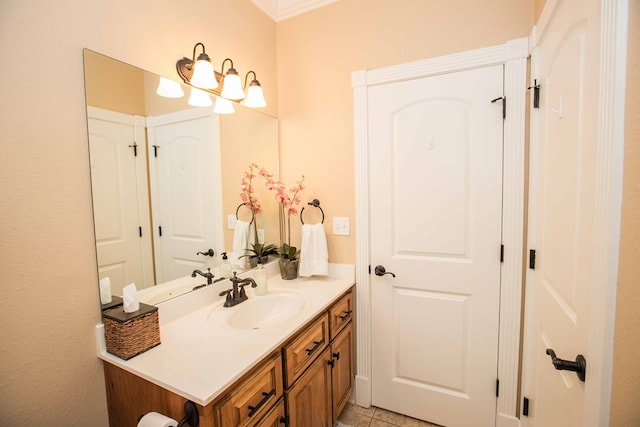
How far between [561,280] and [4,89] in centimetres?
190

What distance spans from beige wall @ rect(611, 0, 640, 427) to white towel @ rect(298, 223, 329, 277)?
4.57 ft

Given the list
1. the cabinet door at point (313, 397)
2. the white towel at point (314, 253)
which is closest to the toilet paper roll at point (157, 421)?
the cabinet door at point (313, 397)

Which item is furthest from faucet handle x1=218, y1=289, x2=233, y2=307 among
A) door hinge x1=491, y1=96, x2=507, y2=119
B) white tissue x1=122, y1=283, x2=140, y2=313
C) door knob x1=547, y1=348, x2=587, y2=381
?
door hinge x1=491, y1=96, x2=507, y2=119

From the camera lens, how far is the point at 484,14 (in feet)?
4.98

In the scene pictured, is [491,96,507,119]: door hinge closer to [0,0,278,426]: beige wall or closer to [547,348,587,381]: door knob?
[547,348,587,381]: door knob

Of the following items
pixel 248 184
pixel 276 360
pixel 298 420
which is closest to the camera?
pixel 276 360

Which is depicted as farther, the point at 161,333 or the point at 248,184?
the point at 248,184

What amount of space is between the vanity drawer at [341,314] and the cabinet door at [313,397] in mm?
134

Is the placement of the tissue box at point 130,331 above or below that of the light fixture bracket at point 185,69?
below

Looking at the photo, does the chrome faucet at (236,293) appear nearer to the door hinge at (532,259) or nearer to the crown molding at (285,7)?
the door hinge at (532,259)

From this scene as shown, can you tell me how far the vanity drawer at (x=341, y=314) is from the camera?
1.61 m

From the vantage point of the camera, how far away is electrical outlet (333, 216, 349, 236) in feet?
6.29

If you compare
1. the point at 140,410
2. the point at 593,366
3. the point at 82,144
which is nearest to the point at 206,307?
the point at 140,410

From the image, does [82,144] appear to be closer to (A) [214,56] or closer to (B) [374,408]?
(A) [214,56]
